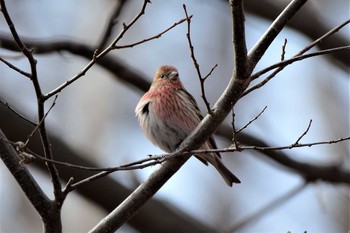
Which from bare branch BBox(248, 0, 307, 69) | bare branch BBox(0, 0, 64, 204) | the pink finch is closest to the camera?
bare branch BBox(0, 0, 64, 204)

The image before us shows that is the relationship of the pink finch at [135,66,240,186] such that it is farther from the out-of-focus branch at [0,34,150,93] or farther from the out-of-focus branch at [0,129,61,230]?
the out-of-focus branch at [0,129,61,230]

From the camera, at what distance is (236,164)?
1520cm

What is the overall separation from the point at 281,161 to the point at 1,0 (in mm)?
5086

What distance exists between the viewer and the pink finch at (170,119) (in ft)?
23.6

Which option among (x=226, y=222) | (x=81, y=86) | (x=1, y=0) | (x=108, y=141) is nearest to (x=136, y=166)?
(x=1, y=0)

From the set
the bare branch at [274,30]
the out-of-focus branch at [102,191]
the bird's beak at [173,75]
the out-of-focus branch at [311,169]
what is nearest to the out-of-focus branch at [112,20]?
the bird's beak at [173,75]

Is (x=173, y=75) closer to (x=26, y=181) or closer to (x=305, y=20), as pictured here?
(x=305, y=20)

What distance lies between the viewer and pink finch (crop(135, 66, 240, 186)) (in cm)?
720

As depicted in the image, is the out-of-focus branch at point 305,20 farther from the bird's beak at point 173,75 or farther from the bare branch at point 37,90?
the bare branch at point 37,90

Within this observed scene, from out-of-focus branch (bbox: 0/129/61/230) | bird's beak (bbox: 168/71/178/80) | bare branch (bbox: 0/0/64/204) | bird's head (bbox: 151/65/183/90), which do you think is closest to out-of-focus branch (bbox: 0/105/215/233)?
bird's head (bbox: 151/65/183/90)

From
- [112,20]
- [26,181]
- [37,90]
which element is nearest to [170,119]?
[112,20]

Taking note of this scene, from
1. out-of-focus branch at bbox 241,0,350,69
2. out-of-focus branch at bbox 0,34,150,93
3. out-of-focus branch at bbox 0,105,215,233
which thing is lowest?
out-of-focus branch at bbox 0,105,215,233

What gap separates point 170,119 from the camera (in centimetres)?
727

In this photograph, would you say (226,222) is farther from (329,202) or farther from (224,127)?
(224,127)
